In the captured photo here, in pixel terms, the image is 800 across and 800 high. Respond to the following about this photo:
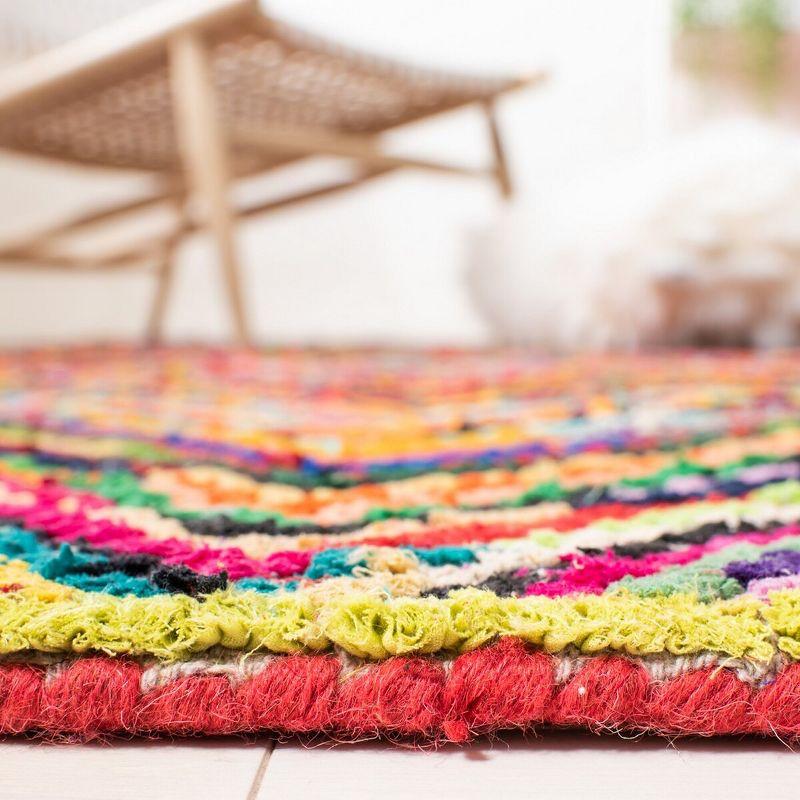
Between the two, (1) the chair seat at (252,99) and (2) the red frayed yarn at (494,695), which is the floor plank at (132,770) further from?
(1) the chair seat at (252,99)

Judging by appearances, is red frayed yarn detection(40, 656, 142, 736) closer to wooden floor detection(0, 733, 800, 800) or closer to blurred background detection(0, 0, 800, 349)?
wooden floor detection(0, 733, 800, 800)

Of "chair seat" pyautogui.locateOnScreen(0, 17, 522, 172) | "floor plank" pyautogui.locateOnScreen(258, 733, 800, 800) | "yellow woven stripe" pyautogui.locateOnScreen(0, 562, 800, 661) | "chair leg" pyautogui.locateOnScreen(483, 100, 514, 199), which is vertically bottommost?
"floor plank" pyautogui.locateOnScreen(258, 733, 800, 800)

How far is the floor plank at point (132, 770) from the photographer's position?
25cm

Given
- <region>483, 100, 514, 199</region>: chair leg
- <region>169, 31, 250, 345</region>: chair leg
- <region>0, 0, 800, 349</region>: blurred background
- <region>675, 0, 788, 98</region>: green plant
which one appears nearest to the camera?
<region>169, 31, 250, 345</region>: chair leg

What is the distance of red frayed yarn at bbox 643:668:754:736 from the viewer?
10.5 inches

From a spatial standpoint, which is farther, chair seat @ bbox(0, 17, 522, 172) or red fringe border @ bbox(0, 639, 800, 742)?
chair seat @ bbox(0, 17, 522, 172)

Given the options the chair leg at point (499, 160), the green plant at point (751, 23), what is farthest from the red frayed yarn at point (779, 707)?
the green plant at point (751, 23)

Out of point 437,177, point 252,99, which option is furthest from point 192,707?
point 437,177

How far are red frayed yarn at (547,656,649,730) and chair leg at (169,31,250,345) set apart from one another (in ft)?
3.18

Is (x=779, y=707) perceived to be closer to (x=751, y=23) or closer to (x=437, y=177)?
(x=437, y=177)

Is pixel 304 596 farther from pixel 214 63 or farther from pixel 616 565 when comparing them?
pixel 214 63

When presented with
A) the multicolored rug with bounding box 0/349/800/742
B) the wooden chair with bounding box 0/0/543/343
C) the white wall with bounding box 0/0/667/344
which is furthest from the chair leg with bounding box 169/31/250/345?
the white wall with bounding box 0/0/667/344

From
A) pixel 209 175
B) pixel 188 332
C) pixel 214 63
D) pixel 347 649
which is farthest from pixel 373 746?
pixel 188 332

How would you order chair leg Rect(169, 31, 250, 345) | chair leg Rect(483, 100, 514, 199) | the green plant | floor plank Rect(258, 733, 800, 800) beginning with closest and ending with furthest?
floor plank Rect(258, 733, 800, 800) < chair leg Rect(169, 31, 250, 345) < chair leg Rect(483, 100, 514, 199) < the green plant
